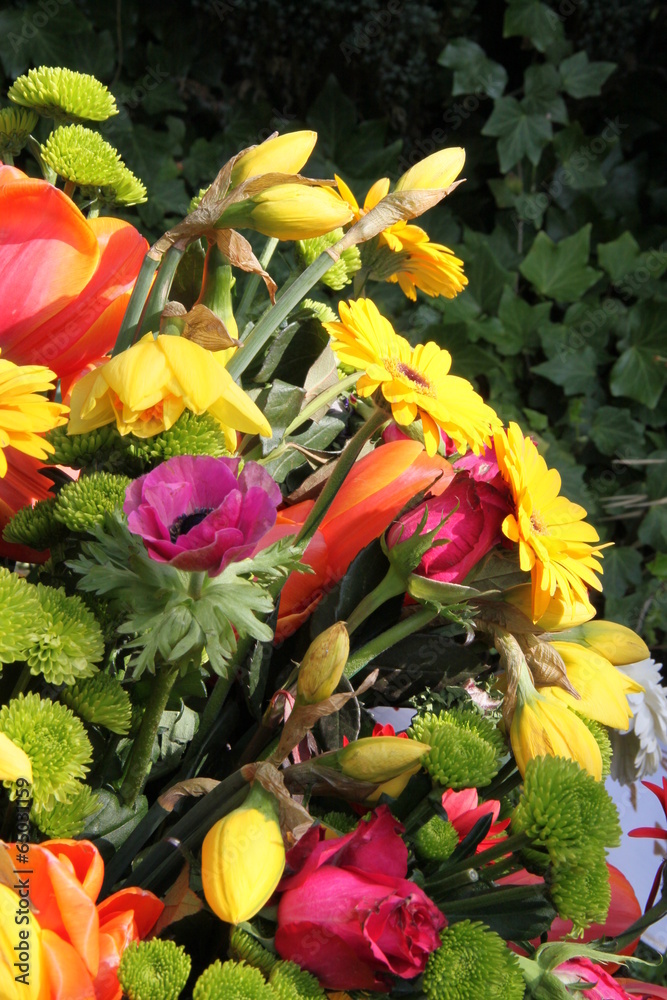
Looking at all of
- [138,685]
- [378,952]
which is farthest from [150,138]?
[378,952]

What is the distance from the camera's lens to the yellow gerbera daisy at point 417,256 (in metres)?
0.40

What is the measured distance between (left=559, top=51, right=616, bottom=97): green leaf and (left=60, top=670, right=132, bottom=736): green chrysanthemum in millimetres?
1435

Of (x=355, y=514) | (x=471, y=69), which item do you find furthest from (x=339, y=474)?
(x=471, y=69)

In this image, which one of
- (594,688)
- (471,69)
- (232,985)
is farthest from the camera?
(471,69)

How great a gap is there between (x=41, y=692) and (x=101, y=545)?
0.23ft

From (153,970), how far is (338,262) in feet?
1.00

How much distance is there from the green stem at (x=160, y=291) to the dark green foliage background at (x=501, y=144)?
1.08 metres

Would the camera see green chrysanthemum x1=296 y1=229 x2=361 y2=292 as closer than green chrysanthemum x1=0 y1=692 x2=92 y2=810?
No

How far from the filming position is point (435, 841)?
0.31 meters

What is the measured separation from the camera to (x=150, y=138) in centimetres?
136

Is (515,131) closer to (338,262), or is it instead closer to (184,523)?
(338,262)

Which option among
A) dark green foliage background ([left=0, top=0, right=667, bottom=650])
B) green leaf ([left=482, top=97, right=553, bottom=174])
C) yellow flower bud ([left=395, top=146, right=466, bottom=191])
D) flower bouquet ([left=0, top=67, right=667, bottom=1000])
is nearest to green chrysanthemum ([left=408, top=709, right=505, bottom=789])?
flower bouquet ([left=0, top=67, right=667, bottom=1000])

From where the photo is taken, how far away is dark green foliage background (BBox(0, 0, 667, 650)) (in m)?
1.34

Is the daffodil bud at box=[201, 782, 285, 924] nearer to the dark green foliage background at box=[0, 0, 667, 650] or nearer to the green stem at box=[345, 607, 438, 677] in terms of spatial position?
the green stem at box=[345, 607, 438, 677]
